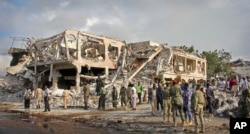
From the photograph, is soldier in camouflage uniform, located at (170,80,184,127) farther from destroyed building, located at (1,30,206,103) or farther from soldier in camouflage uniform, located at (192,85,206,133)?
destroyed building, located at (1,30,206,103)

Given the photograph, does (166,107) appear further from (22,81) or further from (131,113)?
(22,81)

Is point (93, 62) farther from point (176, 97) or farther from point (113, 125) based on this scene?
point (176, 97)

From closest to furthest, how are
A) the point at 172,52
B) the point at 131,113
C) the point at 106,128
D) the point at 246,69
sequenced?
the point at 106,128 < the point at 131,113 < the point at 172,52 < the point at 246,69

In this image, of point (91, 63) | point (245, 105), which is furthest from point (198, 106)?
point (91, 63)

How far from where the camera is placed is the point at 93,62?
3453 centimetres

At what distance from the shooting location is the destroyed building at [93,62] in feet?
109

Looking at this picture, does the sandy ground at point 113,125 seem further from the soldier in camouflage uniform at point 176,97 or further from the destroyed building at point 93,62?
the destroyed building at point 93,62

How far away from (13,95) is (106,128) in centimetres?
2370

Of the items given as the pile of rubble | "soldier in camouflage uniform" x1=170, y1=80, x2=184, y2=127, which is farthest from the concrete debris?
the pile of rubble

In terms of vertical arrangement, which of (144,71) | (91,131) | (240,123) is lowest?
(91,131)

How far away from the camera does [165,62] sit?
121 ft

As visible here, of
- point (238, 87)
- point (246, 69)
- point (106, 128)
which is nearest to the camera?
point (106, 128)

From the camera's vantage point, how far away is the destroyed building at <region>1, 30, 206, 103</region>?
33.1 meters

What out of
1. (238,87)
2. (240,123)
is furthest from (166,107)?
(238,87)
